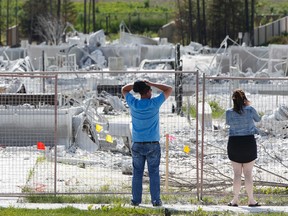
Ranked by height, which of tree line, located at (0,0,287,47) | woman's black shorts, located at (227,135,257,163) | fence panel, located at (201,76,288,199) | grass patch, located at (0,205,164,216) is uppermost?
tree line, located at (0,0,287,47)

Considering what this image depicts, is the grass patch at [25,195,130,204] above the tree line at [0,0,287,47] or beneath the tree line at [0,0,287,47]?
beneath

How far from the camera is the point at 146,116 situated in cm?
1250

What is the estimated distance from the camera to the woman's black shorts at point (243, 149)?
1258 centimetres

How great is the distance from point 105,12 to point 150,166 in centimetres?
9695

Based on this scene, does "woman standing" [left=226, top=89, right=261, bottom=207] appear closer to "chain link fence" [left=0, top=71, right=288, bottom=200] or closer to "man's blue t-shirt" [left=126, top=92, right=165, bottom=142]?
"chain link fence" [left=0, top=71, right=288, bottom=200]

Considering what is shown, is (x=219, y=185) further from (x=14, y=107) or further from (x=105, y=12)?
(x=105, y=12)

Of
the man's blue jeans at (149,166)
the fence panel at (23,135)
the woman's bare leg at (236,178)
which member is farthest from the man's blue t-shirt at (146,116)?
the fence panel at (23,135)

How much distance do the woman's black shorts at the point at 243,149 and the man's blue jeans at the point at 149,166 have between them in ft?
3.31

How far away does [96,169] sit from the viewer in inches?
664

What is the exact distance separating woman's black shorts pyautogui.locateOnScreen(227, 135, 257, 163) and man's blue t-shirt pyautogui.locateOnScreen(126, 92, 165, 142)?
105 cm

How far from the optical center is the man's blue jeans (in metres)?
12.5

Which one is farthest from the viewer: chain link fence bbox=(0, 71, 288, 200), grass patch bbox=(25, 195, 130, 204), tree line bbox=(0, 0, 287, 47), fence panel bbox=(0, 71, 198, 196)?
tree line bbox=(0, 0, 287, 47)

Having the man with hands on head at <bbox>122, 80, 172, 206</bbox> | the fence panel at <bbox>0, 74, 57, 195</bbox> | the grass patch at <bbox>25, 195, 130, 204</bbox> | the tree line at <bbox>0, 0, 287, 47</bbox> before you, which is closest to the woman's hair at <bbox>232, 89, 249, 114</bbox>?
the man with hands on head at <bbox>122, 80, 172, 206</bbox>

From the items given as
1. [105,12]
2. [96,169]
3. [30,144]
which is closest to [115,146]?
[30,144]
